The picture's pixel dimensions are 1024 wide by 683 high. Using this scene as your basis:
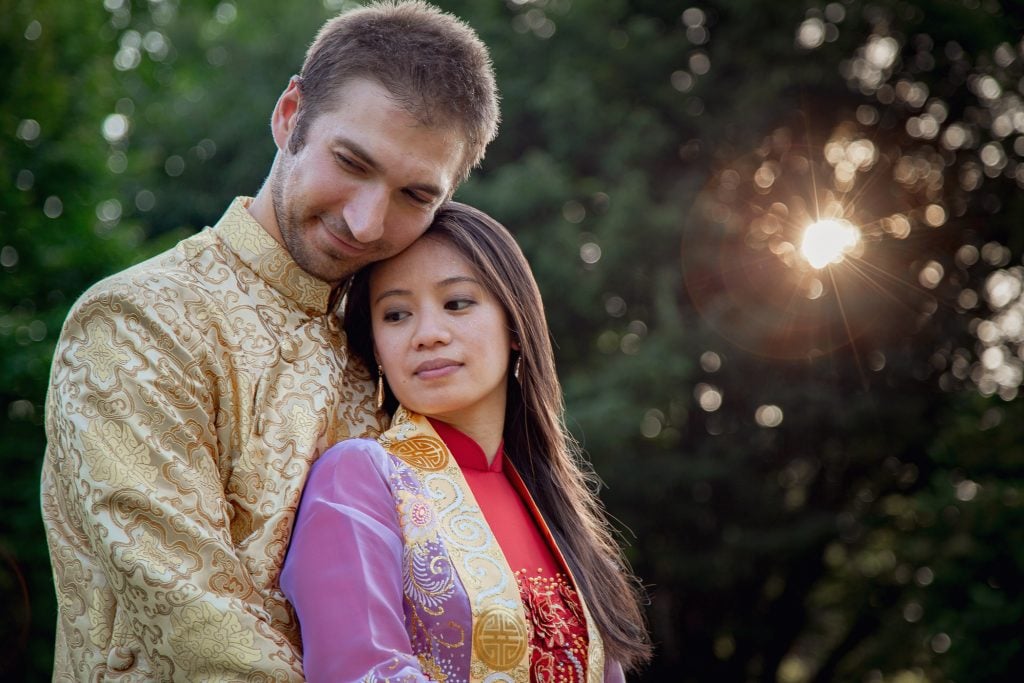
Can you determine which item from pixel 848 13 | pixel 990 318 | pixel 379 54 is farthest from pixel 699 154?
pixel 379 54

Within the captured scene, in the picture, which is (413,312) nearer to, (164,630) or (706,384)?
(164,630)

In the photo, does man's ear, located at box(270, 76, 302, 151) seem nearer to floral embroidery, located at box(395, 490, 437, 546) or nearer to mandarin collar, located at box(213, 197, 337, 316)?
mandarin collar, located at box(213, 197, 337, 316)

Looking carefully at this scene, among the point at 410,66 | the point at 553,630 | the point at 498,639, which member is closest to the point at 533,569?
the point at 553,630

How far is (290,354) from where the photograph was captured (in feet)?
7.16

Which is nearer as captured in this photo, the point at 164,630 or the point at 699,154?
the point at 164,630

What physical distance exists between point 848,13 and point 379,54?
842cm

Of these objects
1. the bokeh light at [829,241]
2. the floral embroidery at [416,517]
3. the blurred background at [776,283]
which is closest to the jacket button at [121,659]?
the floral embroidery at [416,517]

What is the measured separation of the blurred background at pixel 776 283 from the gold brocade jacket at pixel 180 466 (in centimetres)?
666

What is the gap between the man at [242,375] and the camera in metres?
1.81

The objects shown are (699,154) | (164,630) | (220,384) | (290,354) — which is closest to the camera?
(164,630)

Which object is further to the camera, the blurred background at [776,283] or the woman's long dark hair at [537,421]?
the blurred background at [776,283]

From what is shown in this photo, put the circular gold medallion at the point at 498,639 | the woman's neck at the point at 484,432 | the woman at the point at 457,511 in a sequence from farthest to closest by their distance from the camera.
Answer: the woman's neck at the point at 484,432, the circular gold medallion at the point at 498,639, the woman at the point at 457,511

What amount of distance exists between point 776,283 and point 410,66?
7678 mm

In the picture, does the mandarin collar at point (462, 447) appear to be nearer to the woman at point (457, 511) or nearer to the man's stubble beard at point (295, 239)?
the woman at point (457, 511)
